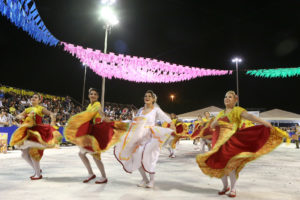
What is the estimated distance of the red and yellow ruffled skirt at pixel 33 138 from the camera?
5067 millimetres

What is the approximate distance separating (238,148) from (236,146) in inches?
1.6

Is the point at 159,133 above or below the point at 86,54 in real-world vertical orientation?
below

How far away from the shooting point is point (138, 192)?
13.6 feet

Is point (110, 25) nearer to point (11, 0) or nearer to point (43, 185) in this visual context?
point (11, 0)

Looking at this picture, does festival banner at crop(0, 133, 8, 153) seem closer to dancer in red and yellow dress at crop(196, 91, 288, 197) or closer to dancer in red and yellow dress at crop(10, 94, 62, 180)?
dancer in red and yellow dress at crop(10, 94, 62, 180)

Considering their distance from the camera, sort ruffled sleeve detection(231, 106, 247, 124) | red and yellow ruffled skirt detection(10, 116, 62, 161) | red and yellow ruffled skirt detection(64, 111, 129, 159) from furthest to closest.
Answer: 1. red and yellow ruffled skirt detection(10, 116, 62, 161)
2. red and yellow ruffled skirt detection(64, 111, 129, 159)
3. ruffled sleeve detection(231, 106, 247, 124)

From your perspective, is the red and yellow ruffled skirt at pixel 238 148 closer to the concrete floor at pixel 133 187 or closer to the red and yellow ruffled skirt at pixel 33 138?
the concrete floor at pixel 133 187

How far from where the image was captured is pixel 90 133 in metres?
4.80

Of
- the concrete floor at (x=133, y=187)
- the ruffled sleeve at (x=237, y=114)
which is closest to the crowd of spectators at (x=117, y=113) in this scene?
the concrete floor at (x=133, y=187)

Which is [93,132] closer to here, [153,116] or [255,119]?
[153,116]

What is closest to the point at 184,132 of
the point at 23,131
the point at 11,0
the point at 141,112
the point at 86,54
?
the point at 86,54

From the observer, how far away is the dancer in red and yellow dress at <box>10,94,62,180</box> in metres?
5.08

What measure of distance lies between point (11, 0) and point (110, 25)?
867cm

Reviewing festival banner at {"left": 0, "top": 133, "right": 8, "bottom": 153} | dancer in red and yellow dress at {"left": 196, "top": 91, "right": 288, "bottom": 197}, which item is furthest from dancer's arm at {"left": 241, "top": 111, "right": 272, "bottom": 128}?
festival banner at {"left": 0, "top": 133, "right": 8, "bottom": 153}
